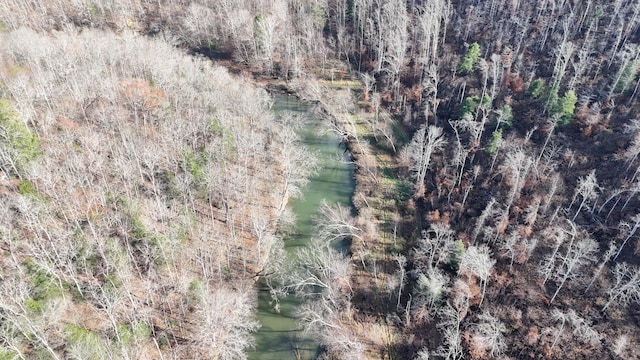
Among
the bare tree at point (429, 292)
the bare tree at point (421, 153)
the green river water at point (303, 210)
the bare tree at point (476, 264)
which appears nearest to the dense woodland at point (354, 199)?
the bare tree at point (429, 292)

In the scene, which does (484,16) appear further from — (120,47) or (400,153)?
(120,47)

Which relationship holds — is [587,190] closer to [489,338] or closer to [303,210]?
[489,338]

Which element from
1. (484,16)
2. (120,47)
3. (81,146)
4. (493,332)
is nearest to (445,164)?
(493,332)

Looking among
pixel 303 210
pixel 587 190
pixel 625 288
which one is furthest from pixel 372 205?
pixel 625 288

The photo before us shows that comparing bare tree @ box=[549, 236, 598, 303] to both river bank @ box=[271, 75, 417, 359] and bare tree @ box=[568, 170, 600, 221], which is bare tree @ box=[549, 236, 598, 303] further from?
river bank @ box=[271, 75, 417, 359]

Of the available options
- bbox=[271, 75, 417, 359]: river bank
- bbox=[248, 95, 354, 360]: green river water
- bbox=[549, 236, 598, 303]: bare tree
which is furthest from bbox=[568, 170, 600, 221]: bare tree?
bbox=[248, 95, 354, 360]: green river water

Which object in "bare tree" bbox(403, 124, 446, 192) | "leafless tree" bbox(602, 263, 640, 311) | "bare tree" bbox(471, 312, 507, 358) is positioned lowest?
"bare tree" bbox(471, 312, 507, 358)
